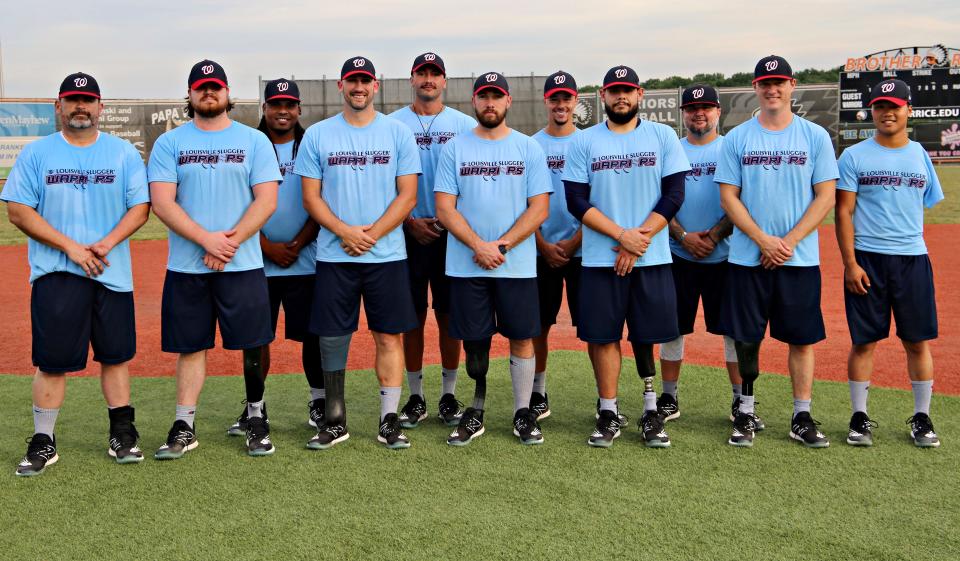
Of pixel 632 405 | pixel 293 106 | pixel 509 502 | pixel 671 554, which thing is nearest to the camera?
pixel 671 554

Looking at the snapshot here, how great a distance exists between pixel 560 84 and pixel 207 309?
8.96ft

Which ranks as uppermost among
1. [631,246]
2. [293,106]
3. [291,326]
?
[293,106]

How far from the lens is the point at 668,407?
5.95 metres

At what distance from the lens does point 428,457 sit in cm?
511

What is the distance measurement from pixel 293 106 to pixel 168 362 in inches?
140

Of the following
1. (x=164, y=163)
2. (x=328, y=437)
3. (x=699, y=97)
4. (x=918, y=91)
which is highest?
(x=918, y=91)

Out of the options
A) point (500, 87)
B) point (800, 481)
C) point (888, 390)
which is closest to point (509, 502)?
point (800, 481)

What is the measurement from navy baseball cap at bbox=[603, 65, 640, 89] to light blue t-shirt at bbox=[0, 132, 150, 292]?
2.85 m

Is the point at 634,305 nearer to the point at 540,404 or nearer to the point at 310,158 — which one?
the point at 540,404

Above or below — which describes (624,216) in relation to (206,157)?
below

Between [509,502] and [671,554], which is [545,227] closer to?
[509,502]

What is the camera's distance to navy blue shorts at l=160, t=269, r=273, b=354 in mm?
5090

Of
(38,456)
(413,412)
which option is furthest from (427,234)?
(38,456)

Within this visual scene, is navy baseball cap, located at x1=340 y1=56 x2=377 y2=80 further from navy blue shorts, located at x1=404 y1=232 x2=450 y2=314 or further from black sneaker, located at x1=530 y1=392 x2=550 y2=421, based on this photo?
black sneaker, located at x1=530 y1=392 x2=550 y2=421
